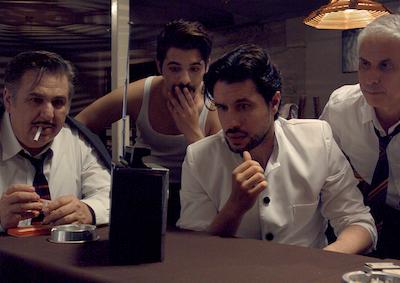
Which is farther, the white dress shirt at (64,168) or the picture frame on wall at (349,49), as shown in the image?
the picture frame on wall at (349,49)

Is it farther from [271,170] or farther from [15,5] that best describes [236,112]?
[15,5]

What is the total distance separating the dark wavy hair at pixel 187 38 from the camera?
6.66 feet

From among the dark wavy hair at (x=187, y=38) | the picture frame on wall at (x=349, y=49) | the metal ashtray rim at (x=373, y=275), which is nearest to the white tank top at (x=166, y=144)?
the dark wavy hair at (x=187, y=38)

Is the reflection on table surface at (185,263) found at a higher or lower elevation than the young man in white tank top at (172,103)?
lower

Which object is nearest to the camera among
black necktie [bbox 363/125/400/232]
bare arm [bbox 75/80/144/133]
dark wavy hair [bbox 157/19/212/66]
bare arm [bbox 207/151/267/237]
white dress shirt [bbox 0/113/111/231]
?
bare arm [bbox 207/151/267/237]

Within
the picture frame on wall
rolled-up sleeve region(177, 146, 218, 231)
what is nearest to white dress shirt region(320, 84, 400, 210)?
rolled-up sleeve region(177, 146, 218, 231)

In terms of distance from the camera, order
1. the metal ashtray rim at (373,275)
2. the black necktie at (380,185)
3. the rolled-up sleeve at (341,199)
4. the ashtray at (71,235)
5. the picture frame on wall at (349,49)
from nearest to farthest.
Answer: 1. the metal ashtray rim at (373,275)
2. the ashtray at (71,235)
3. the rolled-up sleeve at (341,199)
4. the black necktie at (380,185)
5. the picture frame on wall at (349,49)

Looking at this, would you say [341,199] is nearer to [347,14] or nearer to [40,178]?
[40,178]

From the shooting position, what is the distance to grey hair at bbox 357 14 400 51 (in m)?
1.69

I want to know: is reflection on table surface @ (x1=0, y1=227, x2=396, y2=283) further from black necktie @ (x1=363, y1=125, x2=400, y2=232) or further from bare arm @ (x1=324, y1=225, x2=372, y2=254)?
black necktie @ (x1=363, y1=125, x2=400, y2=232)

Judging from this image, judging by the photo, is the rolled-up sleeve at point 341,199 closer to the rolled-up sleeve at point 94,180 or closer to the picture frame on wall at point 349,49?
the rolled-up sleeve at point 94,180

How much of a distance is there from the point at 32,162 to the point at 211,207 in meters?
0.54

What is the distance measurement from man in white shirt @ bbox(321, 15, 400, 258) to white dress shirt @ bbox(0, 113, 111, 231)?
33.3 inches

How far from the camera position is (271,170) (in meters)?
1.52
